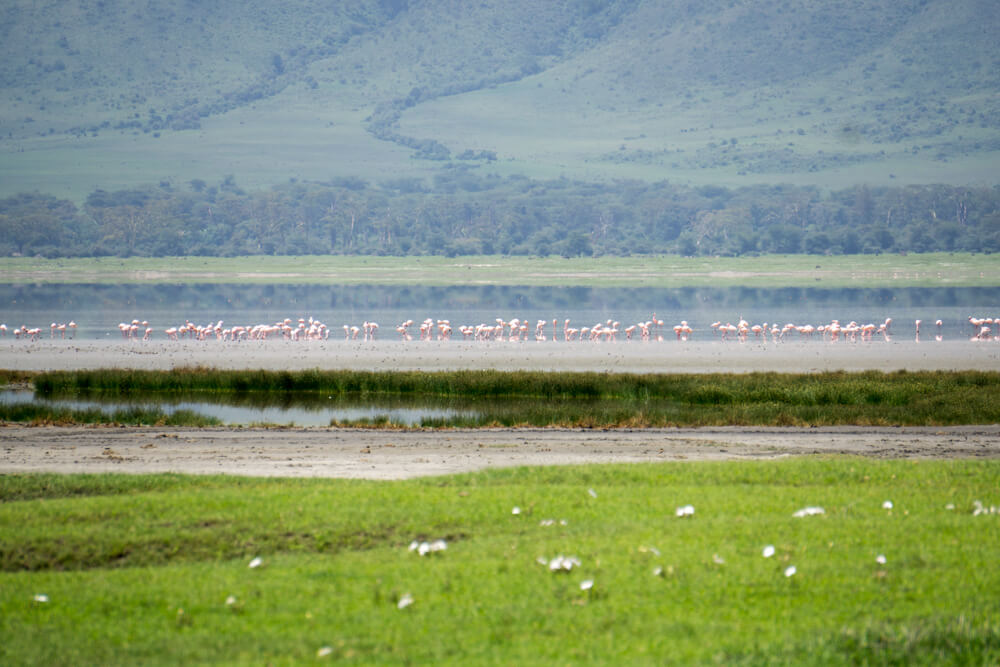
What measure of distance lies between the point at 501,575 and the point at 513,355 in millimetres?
40548

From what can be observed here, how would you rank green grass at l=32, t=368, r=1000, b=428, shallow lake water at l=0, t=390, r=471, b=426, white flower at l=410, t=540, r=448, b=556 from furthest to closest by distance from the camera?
shallow lake water at l=0, t=390, r=471, b=426 → green grass at l=32, t=368, r=1000, b=428 → white flower at l=410, t=540, r=448, b=556

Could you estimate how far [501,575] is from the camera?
1273 centimetres

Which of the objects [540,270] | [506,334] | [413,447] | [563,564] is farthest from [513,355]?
[540,270]

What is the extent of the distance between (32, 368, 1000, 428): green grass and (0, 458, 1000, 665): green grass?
13397 mm

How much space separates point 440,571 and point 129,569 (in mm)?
3325

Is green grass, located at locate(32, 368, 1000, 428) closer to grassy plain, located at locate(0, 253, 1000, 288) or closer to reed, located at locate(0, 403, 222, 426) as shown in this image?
reed, located at locate(0, 403, 222, 426)

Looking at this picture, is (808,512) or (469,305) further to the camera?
(469,305)

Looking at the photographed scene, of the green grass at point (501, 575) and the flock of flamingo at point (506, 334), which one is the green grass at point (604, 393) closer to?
the green grass at point (501, 575)

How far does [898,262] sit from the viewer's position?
16262cm

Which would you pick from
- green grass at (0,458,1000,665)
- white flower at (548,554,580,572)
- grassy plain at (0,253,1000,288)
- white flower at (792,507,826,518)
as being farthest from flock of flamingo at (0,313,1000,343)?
grassy plain at (0,253,1000,288)

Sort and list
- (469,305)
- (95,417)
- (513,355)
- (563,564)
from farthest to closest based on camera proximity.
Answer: (469,305)
(513,355)
(95,417)
(563,564)

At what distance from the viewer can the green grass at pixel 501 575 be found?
422 inches

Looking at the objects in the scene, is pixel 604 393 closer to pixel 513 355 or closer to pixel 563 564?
pixel 513 355

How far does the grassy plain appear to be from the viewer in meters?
145
